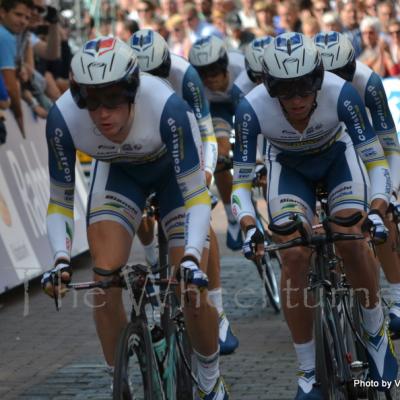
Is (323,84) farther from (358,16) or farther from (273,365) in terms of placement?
(358,16)

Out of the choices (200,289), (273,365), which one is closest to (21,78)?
(273,365)

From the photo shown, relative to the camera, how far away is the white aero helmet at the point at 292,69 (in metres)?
6.33

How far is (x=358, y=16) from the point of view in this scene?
→ 17.6 m

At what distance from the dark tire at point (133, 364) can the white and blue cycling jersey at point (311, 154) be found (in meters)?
1.20

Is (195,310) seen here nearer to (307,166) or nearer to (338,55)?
(307,166)

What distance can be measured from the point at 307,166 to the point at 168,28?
35.5 ft

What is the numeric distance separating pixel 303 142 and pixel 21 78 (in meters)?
5.94

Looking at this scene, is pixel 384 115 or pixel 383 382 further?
pixel 384 115

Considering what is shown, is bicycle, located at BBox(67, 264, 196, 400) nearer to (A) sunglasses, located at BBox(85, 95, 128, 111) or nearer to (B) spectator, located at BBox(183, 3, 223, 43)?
(A) sunglasses, located at BBox(85, 95, 128, 111)

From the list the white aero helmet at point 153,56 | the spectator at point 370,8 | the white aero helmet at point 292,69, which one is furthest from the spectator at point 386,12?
the white aero helmet at point 292,69

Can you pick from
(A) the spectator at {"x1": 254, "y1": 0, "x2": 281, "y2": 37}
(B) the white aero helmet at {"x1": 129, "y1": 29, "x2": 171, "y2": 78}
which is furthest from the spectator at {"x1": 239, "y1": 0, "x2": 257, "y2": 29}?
(B) the white aero helmet at {"x1": 129, "y1": 29, "x2": 171, "y2": 78}

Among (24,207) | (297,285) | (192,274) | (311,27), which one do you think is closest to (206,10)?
(311,27)

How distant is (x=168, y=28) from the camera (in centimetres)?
1739

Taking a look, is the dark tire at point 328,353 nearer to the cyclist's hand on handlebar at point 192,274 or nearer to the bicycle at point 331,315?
the bicycle at point 331,315
